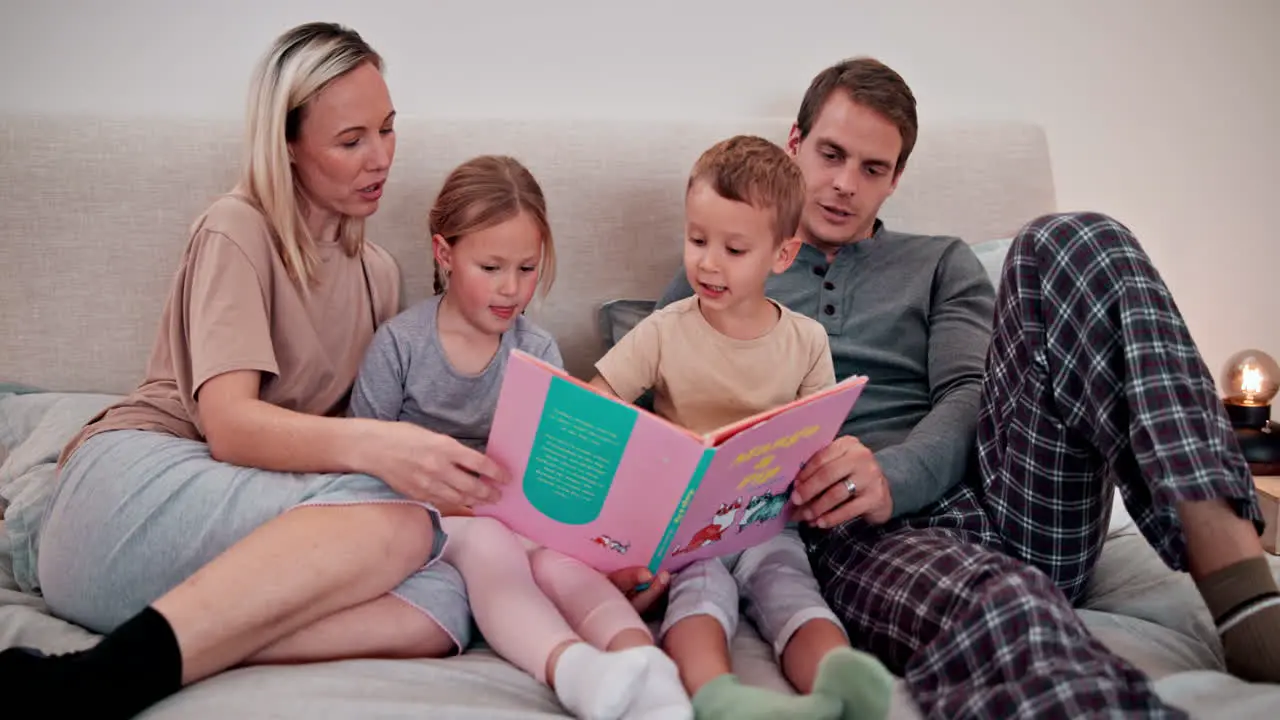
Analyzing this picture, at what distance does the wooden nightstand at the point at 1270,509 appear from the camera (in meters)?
2.10

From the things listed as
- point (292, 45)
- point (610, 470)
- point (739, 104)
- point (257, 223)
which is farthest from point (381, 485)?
point (739, 104)

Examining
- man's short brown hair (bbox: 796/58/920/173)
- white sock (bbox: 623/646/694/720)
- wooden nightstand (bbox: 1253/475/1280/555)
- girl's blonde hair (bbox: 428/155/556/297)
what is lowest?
wooden nightstand (bbox: 1253/475/1280/555)

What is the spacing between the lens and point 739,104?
2.32 meters

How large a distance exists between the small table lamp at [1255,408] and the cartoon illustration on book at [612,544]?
1.42 metres

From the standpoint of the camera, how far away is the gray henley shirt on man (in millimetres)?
1718

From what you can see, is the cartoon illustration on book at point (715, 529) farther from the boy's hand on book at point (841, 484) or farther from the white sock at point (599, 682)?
the white sock at point (599, 682)

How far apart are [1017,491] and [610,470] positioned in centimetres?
54

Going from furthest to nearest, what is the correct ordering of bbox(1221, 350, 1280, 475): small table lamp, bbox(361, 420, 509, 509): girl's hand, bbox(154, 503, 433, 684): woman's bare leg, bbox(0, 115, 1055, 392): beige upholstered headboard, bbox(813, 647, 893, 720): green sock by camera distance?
bbox(1221, 350, 1280, 475): small table lamp
bbox(0, 115, 1055, 392): beige upholstered headboard
bbox(361, 420, 509, 509): girl's hand
bbox(154, 503, 433, 684): woman's bare leg
bbox(813, 647, 893, 720): green sock

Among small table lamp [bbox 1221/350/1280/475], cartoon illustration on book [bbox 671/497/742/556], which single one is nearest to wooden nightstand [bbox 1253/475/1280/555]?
small table lamp [bbox 1221/350/1280/475]

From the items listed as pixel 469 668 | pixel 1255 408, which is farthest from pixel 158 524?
pixel 1255 408

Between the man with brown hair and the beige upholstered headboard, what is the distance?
25 cm

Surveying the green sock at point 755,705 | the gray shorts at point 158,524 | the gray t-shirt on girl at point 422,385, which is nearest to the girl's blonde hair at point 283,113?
the gray t-shirt on girl at point 422,385

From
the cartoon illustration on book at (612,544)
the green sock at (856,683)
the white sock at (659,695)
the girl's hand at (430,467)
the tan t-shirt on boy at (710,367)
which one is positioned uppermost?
the tan t-shirt on boy at (710,367)

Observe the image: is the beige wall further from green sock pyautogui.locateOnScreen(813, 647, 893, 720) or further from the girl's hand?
green sock pyautogui.locateOnScreen(813, 647, 893, 720)
